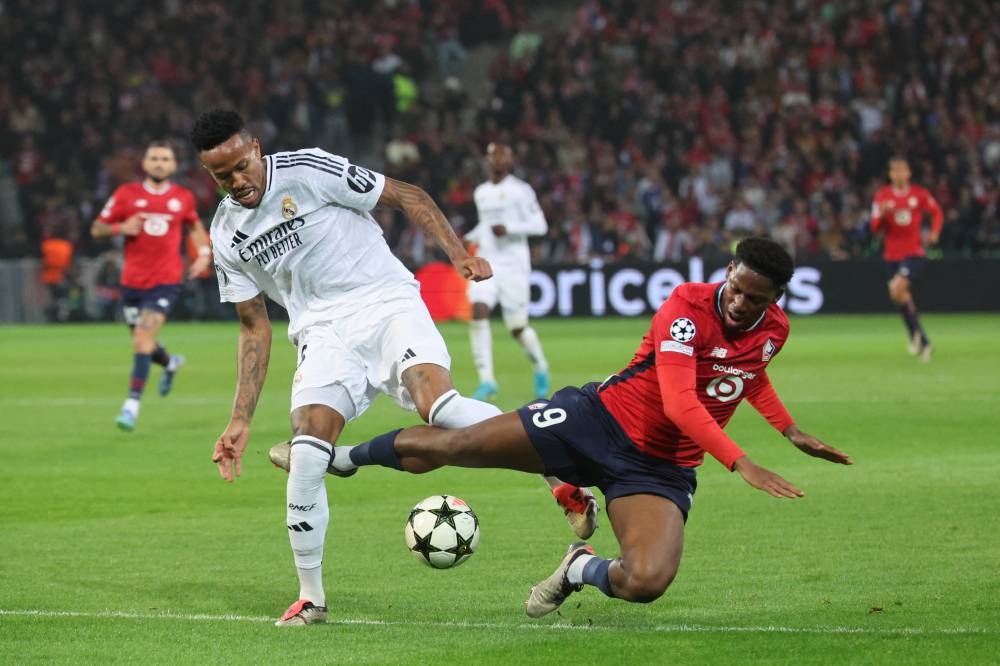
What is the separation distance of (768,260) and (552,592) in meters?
1.61

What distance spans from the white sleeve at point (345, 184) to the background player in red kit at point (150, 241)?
6585 mm

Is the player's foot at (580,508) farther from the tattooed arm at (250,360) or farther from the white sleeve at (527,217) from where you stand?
the white sleeve at (527,217)

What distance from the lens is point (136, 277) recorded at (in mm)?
14055

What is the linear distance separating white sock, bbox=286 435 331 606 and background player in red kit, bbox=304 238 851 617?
1.85 ft

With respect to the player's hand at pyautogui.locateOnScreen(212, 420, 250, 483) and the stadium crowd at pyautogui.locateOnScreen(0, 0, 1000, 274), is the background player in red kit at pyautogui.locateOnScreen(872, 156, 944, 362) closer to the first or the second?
the stadium crowd at pyautogui.locateOnScreen(0, 0, 1000, 274)

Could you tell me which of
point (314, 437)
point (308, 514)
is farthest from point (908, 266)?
point (308, 514)

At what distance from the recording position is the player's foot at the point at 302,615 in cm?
626

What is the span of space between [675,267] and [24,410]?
14043 mm

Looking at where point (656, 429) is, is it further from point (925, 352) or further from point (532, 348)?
point (925, 352)

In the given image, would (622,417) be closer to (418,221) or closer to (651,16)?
(418,221)

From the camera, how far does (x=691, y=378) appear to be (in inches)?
240

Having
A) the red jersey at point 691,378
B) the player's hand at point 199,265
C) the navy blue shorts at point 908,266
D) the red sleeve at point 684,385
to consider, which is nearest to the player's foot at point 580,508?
the red jersey at point 691,378

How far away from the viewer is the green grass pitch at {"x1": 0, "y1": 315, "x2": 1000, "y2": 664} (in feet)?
19.4

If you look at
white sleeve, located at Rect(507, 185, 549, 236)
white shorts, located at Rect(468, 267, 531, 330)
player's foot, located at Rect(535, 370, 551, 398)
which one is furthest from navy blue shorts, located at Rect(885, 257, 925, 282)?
player's foot, located at Rect(535, 370, 551, 398)
